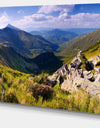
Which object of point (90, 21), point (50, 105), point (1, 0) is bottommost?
point (50, 105)

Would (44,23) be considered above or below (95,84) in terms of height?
above

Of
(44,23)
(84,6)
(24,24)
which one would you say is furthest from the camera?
(24,24)

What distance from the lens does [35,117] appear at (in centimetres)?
478

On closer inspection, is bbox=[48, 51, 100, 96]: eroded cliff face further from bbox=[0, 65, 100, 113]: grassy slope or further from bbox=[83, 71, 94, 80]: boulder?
bbox=[0, 65, 100, 113]: grassy slope

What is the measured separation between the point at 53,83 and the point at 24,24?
163 inches

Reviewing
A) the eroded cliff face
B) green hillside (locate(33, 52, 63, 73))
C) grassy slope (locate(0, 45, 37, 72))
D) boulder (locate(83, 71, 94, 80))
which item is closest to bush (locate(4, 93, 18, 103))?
the eroded cliff face

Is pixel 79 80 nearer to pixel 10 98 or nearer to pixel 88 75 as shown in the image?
pixel 88 75

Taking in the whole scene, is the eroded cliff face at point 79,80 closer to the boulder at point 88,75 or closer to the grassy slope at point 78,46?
the boulder at point 88,75

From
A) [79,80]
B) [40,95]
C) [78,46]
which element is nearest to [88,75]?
[79,80]

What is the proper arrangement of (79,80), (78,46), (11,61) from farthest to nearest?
(78,46) < (11,61) < (79,80)

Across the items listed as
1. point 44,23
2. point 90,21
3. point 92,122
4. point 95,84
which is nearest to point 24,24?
point 44,23

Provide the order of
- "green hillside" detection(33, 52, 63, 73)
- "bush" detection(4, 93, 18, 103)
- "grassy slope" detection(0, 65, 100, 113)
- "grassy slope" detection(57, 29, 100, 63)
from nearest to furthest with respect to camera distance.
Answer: "grassy slope" detection(0, 65, 100, 113), "bush" detection(4, 93, 18, 103), "grassy slope" detection(57, 29, 100, 63), "green hillside" detection(33, 52, 63, 73)

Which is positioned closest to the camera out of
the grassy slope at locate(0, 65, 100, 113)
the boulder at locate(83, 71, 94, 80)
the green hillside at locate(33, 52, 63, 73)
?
the grassy slope at locate(0, 65, 100, 113)

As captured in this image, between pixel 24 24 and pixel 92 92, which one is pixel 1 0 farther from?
pixel 92 92
